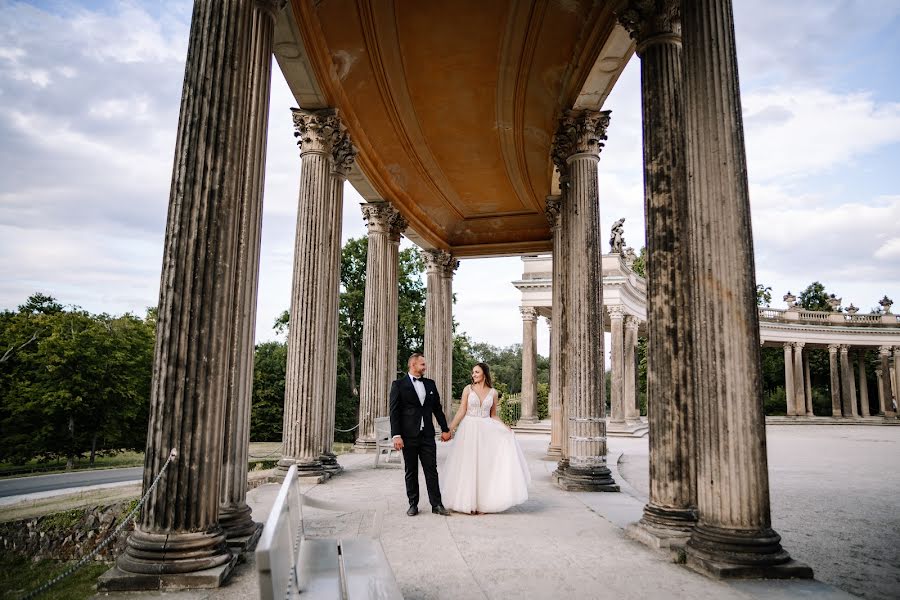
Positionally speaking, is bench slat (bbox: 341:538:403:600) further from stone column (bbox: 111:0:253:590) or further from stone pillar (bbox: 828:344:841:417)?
stone pillar (bbox: 828:344:841:417)

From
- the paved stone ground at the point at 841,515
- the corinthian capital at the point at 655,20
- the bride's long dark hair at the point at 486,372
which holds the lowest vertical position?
the paved stone ground at the point at 841,515

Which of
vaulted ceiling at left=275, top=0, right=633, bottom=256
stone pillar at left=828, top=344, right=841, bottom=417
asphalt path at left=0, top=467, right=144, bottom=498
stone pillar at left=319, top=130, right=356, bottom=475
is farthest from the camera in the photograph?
stone pillar at left=828, top=344, right=841, bottom=417

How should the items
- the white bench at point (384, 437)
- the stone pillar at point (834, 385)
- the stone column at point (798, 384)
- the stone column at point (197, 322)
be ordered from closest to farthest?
the stone column at point (197, 322), the white bench at point (384, 437), the stone column at point (798, 384), the stone pillar at point (834, 385)

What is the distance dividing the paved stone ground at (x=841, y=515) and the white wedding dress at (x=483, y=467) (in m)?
4.74

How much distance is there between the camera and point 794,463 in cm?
2239

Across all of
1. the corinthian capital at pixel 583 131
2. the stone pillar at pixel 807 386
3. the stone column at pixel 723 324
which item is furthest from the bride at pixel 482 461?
the stone pillar at pixel 807 386

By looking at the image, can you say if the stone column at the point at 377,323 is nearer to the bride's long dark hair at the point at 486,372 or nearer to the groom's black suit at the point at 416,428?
the bride's long dark hair at the point at 486,372

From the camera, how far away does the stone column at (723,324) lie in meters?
6.36

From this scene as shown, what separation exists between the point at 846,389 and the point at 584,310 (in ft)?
237

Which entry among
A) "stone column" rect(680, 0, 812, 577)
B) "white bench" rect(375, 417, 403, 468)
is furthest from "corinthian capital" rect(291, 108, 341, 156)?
"stone column" rect(680, 0, 812, 577)

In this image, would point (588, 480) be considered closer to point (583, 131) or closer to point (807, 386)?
point (583, 131)

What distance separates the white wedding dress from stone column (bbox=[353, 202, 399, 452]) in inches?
414

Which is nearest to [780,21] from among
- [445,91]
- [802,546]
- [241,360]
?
[445,91]

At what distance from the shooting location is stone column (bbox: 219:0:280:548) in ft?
24.8
